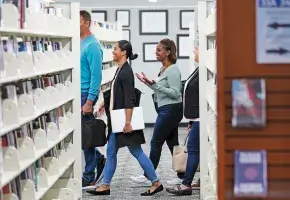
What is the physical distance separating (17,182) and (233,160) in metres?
2.05

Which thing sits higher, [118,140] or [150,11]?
[150,11]

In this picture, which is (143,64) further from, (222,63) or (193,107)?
(222,63)

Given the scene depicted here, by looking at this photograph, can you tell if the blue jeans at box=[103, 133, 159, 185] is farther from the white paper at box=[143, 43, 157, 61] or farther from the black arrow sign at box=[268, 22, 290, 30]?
the white paper at box=[143, 43, 157, 61]

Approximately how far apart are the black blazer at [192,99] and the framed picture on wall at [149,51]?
7.09 metres

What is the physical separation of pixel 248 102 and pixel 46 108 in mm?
2618

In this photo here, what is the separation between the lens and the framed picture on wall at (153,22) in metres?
13.6

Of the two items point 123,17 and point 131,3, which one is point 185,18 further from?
point 123,17

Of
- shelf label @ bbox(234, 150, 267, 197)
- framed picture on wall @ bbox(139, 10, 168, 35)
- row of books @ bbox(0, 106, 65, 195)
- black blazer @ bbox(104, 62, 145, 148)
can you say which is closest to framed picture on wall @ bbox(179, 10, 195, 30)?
framed picture on wall @ bbox(139, 10, 168, 35)

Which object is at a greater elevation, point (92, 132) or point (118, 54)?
point (118, 54)

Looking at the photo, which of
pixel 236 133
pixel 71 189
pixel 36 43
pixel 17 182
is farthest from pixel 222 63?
pixel 71 189

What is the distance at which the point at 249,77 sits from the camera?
2.55m

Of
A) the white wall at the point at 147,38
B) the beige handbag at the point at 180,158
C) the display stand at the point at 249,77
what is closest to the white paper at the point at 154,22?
the white wall at the point at 147,38

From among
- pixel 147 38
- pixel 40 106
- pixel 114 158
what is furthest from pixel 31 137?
pixel 147 38

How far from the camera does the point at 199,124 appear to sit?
6.35 meters
